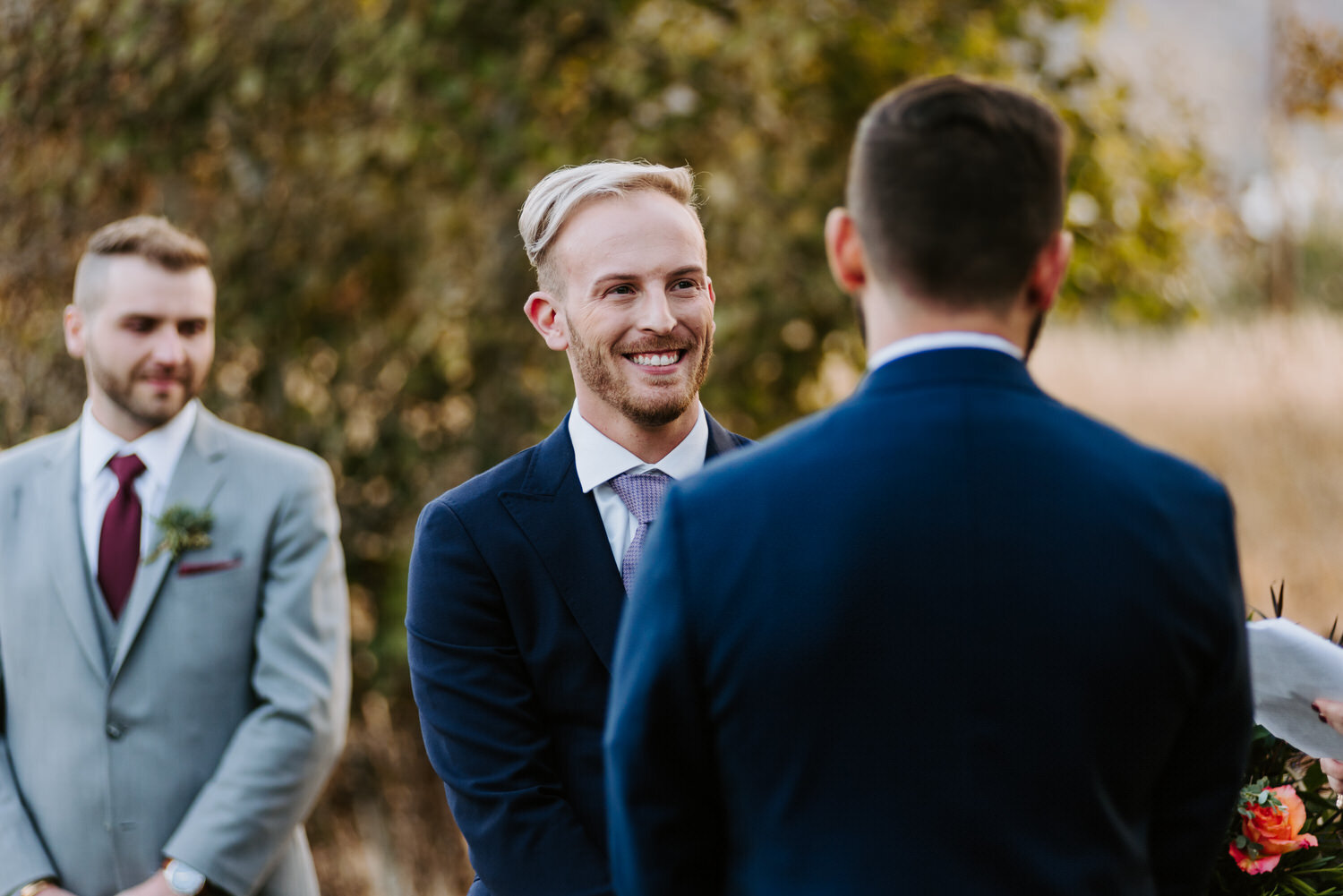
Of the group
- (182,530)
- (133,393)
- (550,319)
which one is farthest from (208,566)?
(550,319)

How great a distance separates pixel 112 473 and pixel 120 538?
0.56 ft

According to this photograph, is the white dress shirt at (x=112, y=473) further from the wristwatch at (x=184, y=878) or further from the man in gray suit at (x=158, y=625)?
the wristwatch at (x=184, y=878)

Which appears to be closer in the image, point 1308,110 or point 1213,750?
point 1213,750

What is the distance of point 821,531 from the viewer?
1.15 m

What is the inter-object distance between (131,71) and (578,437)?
4.29 m

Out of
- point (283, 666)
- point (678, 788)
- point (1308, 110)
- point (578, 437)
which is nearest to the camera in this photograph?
point (678, 788)

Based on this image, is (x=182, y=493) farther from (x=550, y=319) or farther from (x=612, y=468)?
(x=612, y=468)

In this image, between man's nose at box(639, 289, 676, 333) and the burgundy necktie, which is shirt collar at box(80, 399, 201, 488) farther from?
man's nose at box(639, 289, 676, 333)

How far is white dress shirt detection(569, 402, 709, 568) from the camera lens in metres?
1.88

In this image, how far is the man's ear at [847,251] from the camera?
1253mm

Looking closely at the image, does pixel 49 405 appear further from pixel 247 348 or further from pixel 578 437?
pixel 578 437

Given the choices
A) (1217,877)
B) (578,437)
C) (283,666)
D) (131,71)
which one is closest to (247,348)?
(131,71)

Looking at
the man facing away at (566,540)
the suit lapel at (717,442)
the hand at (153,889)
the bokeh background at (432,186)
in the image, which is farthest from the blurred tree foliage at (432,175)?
the man facing away at (566,540)

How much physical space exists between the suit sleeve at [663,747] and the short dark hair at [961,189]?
0.34 metres
